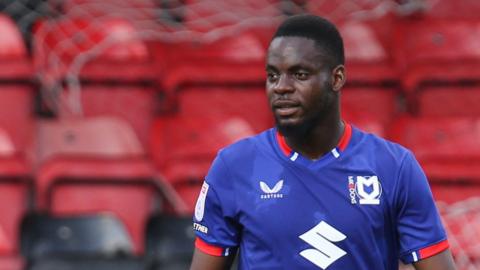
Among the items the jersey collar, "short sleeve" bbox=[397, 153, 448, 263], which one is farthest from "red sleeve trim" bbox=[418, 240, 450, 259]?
the jersey collar

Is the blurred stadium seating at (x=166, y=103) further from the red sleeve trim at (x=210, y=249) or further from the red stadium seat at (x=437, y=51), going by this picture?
the red sleeve trim at (x=210, y=249)

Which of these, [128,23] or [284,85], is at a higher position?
[284,85]

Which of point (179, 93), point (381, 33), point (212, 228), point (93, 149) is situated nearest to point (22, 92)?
point (93, 149)

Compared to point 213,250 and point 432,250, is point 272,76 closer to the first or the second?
point 213,250

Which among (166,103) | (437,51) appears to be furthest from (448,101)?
(166,103)

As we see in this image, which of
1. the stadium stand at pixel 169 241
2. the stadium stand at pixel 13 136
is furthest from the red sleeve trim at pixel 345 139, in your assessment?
the stadium stand at pixel 13 136

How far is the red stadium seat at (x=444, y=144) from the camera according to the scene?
4379 millimetres

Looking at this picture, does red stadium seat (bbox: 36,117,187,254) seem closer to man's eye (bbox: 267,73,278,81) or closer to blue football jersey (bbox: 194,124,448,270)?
blue football jersey (bbox: 194,124,448,270)

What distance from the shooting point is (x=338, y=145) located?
2566 mm

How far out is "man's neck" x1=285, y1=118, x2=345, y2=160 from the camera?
2541 mm

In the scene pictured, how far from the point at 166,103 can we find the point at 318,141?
96.9 inches

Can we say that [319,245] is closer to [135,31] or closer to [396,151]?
[396,151]

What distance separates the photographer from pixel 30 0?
511 cm

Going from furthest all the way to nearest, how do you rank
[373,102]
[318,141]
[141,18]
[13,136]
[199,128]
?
[141,18] < [373,102] < [13,136] < [199,128] < [318,141]
